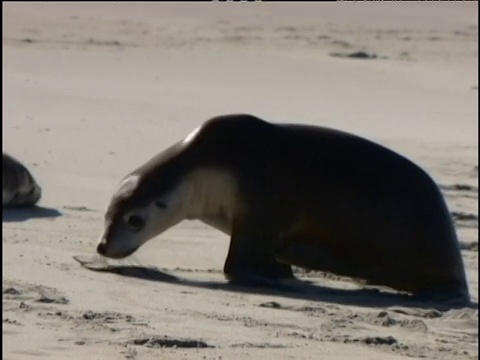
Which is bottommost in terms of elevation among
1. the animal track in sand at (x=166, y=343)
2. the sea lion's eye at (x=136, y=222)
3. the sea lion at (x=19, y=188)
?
the animal track in sand at (x=166, y=343)

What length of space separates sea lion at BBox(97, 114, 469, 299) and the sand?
155 mm

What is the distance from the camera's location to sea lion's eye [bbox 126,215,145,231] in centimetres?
709

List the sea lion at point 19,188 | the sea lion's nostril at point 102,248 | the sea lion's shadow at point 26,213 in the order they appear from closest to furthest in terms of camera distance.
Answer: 1. the sea lion's nostril at point 102,248
2. the sea lion's shadow at point 26,213
3. the sea lion at point 19,188

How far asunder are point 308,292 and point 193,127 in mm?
5861

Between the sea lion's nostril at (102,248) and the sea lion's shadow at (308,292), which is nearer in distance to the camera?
the sea lion's shadow at (308,292)

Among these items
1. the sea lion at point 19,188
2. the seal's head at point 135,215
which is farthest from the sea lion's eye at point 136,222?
the sea lion at point 19,188

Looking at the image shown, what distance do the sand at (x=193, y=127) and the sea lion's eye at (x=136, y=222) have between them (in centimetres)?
16

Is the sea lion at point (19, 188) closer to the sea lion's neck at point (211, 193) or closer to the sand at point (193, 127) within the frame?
the sand at point (193, 127)

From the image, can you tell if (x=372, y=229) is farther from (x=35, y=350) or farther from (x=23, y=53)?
(x=23, y=53)

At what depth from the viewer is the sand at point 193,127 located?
5.64m

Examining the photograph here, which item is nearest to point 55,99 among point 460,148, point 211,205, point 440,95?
point 460,148

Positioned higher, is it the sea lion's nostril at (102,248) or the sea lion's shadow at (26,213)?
the sea lion's shadow at (26,213)

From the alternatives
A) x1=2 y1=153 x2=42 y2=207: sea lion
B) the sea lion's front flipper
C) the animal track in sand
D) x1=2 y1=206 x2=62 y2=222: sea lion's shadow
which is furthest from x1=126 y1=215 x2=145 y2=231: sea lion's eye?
the animal track in sand

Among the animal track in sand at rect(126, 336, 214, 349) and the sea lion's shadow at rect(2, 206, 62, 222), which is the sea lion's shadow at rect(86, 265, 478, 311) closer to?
the sea lion's shadow at rect(2, 206, 62, 222)
